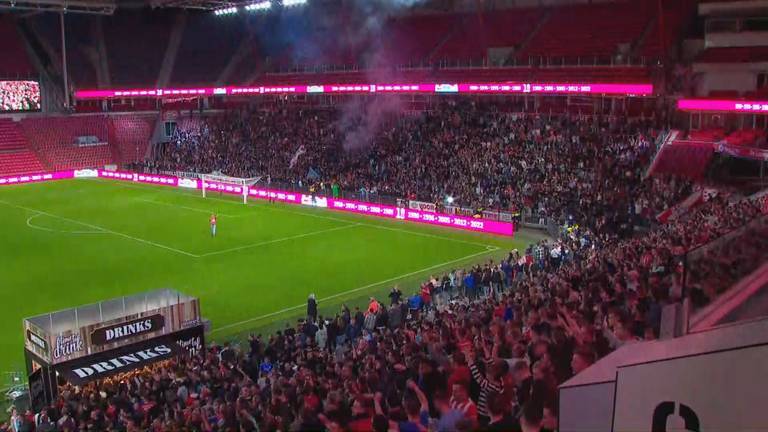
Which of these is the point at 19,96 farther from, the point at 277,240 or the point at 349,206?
the point at 277,240

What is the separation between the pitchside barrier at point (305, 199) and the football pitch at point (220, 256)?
0.69m

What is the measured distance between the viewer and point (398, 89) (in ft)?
145

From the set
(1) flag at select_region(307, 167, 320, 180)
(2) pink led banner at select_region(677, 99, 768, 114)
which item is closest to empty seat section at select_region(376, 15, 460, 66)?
(1) flag at select_region(307, 167, 320, 180)

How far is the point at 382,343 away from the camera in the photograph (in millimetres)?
12133

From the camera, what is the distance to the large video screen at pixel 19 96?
5425cm

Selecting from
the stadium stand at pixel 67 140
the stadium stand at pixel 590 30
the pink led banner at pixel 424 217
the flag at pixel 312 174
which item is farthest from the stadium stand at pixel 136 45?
the stadium stand at pixel 590 30

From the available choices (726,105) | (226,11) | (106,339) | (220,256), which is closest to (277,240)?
(220,256)

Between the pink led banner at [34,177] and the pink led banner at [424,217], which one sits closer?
the pink led banner at [424,217]

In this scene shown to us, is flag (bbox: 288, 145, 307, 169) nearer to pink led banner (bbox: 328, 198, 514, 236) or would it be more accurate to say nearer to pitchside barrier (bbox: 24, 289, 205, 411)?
pink led banner (bbox: 328, 198, 514, 236)

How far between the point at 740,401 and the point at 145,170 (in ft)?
167

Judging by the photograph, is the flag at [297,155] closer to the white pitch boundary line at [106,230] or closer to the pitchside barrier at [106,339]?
the white pitch boundary line at [106,230]

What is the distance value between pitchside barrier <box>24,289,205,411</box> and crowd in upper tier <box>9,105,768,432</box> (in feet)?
1.26

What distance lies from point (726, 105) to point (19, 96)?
159 ft

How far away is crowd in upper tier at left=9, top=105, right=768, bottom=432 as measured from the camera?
7090 mm
